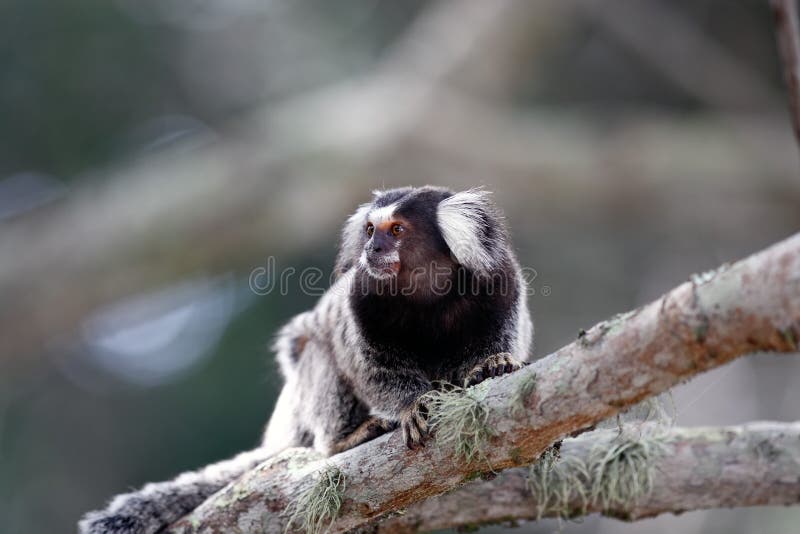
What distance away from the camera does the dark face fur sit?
4.11 m

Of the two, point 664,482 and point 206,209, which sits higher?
point 206,209

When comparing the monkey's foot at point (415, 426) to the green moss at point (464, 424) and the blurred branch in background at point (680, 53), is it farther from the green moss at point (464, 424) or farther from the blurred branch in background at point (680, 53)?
the blurred branch in background at point (680, 53)

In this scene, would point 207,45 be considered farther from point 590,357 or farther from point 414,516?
point 590,357

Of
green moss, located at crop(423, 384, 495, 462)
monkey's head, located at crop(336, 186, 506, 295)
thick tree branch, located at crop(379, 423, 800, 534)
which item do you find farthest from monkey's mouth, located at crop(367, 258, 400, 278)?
thick tree branch, located at crop(379, 423, 800, 534)

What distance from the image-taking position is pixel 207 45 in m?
12.0

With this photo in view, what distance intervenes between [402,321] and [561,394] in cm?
131

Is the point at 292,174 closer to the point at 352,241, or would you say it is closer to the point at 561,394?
the point at 352,241

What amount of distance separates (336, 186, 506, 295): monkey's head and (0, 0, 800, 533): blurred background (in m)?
3.65

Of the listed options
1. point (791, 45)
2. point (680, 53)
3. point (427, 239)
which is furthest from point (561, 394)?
point (680, 53)

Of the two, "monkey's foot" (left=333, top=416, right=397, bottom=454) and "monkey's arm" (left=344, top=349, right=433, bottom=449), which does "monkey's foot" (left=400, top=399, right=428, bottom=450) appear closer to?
"monkey's arm" (left=344, top=349, right=433, bottom=449)

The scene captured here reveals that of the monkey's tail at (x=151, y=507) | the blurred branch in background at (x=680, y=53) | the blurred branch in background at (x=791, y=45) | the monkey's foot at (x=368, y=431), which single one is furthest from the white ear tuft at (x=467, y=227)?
the blurred branch in background at (x=680, y=53)

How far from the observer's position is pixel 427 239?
13.9 feet

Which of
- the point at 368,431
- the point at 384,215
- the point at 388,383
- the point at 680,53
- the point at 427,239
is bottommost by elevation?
the point at 368,431

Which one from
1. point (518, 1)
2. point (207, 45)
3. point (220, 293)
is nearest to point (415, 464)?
point (518, 1)
